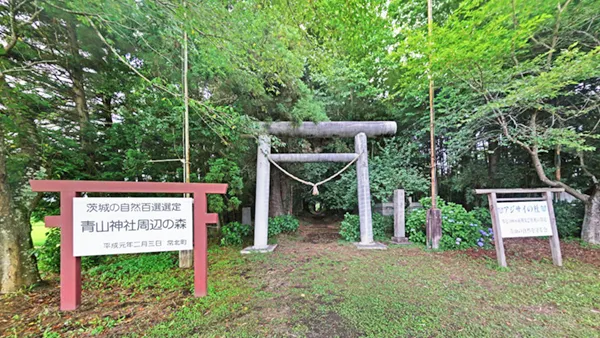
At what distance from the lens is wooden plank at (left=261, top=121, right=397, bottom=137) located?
5.11m

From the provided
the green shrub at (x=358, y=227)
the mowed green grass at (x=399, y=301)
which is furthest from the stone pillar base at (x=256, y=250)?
the green shrub at (x=358, y=227)

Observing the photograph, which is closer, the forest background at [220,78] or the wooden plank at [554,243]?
the forest background at [220,78]

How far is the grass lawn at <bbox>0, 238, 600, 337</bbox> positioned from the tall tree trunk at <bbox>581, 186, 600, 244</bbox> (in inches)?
52.2

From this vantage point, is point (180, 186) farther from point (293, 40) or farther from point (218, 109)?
point (293, 40)

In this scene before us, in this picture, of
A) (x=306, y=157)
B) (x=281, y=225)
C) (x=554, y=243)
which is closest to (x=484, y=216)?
(x=554, y=243)

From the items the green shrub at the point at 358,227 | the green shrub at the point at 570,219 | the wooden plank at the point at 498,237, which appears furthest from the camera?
the green shrub at the point at 358,227

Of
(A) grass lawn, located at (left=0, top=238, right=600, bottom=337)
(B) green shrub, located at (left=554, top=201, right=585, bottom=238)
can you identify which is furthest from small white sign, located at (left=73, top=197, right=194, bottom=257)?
(B) green shrub, located at (left=554, top=201, right=585, bottom=238)

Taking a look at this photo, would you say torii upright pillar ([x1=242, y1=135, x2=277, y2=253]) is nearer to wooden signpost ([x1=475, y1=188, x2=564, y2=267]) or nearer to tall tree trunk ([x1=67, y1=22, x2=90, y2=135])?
tall tree trunk ([x1=67, y1=22, x2=90, y2=135])

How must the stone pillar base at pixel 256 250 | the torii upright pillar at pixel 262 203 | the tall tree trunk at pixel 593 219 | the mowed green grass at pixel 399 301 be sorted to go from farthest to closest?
1. the torii upright pillar at pixel 262 203
2. the tall tree trunk at pixel 593 219
3. the stone pillar base at pixel 256 250
4. the mowed green grass at pixel 399 301

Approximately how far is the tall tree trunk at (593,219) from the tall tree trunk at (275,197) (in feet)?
24.2

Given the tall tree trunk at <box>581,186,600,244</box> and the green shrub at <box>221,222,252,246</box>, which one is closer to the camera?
the tall tree trunk at <box>581,186,600,244</box>

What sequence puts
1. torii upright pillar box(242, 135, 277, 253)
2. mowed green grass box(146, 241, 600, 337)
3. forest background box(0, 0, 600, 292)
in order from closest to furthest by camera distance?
mowed green grass box(146, 241, 600, 337) → forest background box(0, 0, 600, 292) → torii upright pillar box(242, 135, 277, 253)

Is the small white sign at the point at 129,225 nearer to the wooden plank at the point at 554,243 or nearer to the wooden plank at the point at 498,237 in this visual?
the wooden plank at the point at 498,237

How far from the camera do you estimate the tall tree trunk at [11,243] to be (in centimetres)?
262
